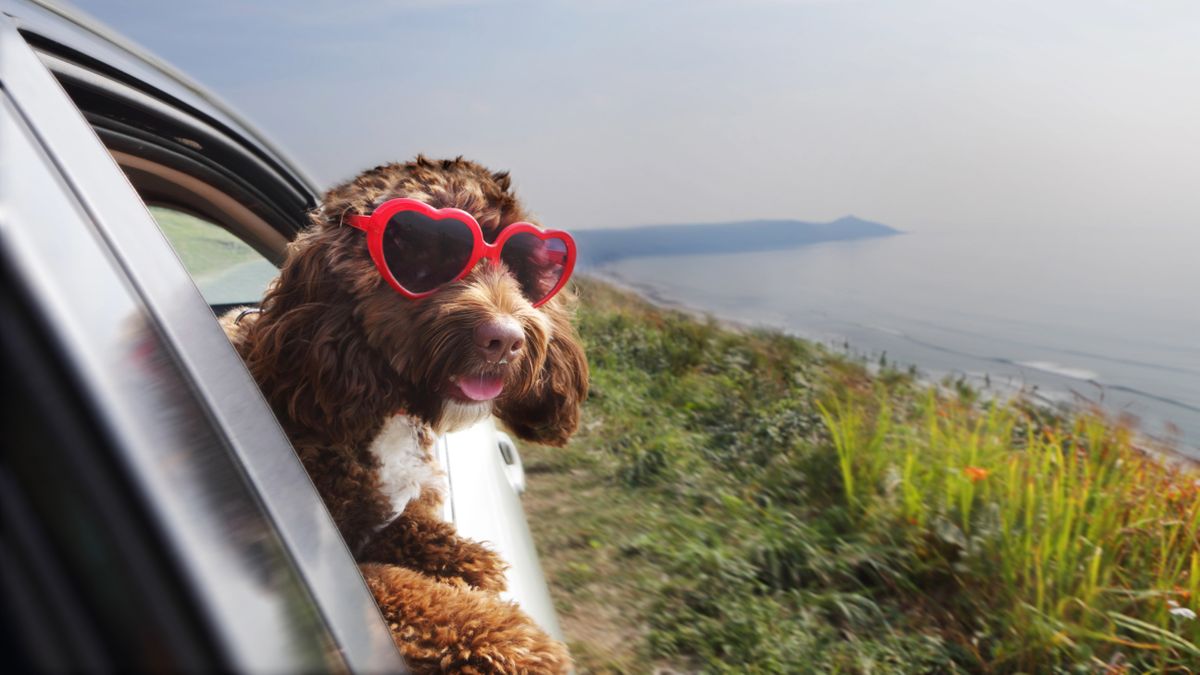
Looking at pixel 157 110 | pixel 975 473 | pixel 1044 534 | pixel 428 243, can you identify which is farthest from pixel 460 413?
pixel 975 473

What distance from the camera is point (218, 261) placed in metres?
2.26

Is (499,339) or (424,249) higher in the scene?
(424,249)

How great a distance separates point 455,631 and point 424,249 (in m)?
0.61

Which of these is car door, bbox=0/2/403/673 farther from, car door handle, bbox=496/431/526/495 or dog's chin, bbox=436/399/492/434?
car door handle, bbox=496/431/526/495

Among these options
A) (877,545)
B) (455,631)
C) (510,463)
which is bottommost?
(877,545)

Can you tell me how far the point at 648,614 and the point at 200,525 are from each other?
3064 mm

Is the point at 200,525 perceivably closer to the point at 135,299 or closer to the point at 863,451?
the point at 135,299

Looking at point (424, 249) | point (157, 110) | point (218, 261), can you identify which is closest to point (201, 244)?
point (218, 261)

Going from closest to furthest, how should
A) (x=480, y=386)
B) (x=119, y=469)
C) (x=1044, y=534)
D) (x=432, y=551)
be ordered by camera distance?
(x=119, y=469)
(x=480, y=386)
(x=432, y=551)
(x=1044, y=534)

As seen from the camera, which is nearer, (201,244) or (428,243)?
(428,243)

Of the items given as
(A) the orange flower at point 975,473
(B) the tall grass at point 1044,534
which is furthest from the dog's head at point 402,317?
(A) the orange flower at point 975,473

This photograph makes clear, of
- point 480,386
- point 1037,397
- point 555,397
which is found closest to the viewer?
point 480,386

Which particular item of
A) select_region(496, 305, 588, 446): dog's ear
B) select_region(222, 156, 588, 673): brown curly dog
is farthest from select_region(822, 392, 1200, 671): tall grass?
select_region(222, 156, 588, 673): brown curly dog

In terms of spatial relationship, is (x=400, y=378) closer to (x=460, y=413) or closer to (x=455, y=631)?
(x=460, y=413)
